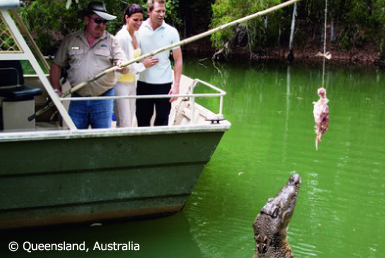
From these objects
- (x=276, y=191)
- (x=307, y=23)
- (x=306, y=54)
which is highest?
(x=307, y=23)

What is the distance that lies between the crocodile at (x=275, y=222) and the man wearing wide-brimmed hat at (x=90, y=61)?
74.9 inches

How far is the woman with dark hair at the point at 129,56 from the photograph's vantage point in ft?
18.0

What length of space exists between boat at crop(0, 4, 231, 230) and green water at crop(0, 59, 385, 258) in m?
A: 0.31

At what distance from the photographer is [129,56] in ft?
18.4

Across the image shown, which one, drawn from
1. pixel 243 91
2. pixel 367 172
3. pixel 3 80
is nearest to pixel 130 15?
pixel 3 80

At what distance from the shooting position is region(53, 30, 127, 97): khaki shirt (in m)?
5.09

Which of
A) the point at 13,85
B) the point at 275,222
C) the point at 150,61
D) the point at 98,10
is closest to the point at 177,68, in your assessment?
the point at 150,61

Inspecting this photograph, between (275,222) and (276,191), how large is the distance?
2722 mm

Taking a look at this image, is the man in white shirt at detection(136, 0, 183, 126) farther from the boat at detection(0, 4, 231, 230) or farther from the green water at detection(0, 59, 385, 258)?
the green water at detection(0, 59, 385, 258)

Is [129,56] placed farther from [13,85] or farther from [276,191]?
[276,191]

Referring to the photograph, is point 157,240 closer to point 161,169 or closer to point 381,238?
point 161,169

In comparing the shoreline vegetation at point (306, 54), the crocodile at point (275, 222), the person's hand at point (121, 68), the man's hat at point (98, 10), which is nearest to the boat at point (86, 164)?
the person's hand at point (121, 68)

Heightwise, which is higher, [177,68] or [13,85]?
[177,68]

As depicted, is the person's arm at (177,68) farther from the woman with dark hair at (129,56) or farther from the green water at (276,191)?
the green water at (276,191)
